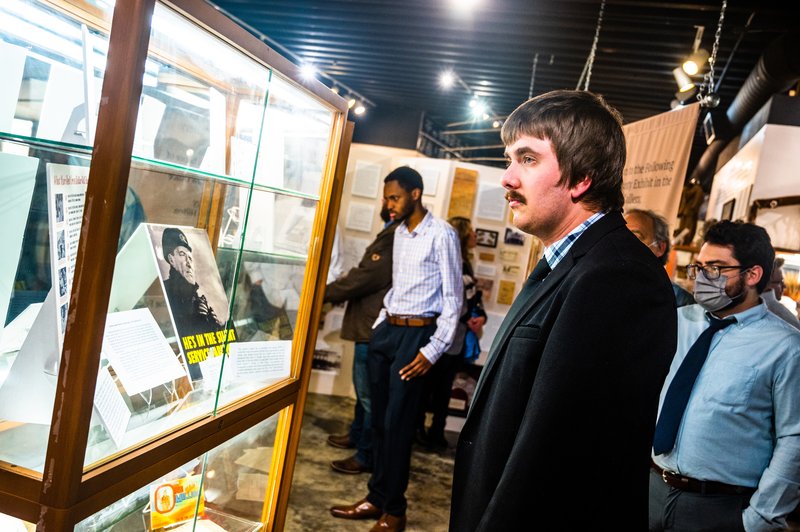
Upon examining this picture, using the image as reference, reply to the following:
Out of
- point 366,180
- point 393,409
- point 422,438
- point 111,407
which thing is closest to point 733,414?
point 393,409

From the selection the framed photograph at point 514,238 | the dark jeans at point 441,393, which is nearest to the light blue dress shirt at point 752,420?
the dark jeans at point 441,393

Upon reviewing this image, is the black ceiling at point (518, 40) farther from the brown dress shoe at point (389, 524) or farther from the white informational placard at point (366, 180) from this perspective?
the brown dress shoe at point (389, 524)

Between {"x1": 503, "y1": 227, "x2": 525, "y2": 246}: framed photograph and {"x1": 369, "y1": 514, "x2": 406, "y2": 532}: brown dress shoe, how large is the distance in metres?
3.10

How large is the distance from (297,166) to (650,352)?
1.20 m

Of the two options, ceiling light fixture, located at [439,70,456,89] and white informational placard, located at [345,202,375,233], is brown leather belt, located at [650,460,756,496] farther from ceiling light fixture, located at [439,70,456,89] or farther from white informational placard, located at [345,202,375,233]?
ceiling light fixture, located at [439,70,456,89]

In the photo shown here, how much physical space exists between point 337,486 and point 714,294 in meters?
2.52

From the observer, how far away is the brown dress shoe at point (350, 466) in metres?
3.71

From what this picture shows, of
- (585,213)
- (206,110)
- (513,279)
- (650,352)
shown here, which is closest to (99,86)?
(206,110)

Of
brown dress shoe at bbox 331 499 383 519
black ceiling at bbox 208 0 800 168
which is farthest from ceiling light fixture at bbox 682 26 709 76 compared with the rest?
brown dress shoe at bbox 331 499 383 519

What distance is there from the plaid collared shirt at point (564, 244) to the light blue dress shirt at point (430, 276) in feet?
5.68

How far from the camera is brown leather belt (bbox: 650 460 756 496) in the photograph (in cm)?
183

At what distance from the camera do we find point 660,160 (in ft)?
10.9

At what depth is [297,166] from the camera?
176 cm

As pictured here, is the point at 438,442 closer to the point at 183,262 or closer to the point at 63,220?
the point at 183,262
